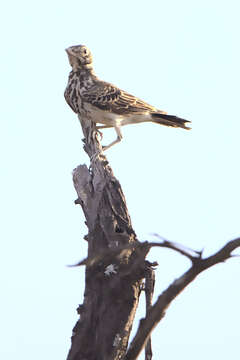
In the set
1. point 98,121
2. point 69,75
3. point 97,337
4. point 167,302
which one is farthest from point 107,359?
point 69,75

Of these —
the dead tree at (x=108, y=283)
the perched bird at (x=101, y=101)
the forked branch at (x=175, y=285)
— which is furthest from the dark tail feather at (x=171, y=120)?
the forked branch at (x=175, y=285)

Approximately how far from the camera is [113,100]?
13258mm

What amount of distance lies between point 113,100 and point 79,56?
36.4 inches

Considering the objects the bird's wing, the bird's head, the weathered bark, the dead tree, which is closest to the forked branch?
the dead tree

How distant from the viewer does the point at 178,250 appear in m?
5.40

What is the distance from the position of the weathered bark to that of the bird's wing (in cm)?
323

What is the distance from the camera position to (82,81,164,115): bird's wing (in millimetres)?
12836

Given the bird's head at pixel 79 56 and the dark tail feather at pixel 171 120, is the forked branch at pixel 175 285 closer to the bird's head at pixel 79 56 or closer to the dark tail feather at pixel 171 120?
the dark tail feather at pixel 171 120

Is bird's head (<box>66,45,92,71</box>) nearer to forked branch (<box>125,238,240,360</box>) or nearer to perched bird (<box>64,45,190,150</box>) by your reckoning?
perched bird (<box>64,45,190,150</box>)

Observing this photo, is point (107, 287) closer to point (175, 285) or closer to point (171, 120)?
point (175, 285)

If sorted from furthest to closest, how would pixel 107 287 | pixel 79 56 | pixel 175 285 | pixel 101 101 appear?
pixel 79 56
pixel 101 101
pixel 107 287
pixel 175 285

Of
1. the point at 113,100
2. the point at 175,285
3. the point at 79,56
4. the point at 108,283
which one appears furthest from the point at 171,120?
the point at 175,285

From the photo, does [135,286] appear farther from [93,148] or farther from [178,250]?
[178,250]

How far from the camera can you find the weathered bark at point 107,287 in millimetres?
8922
